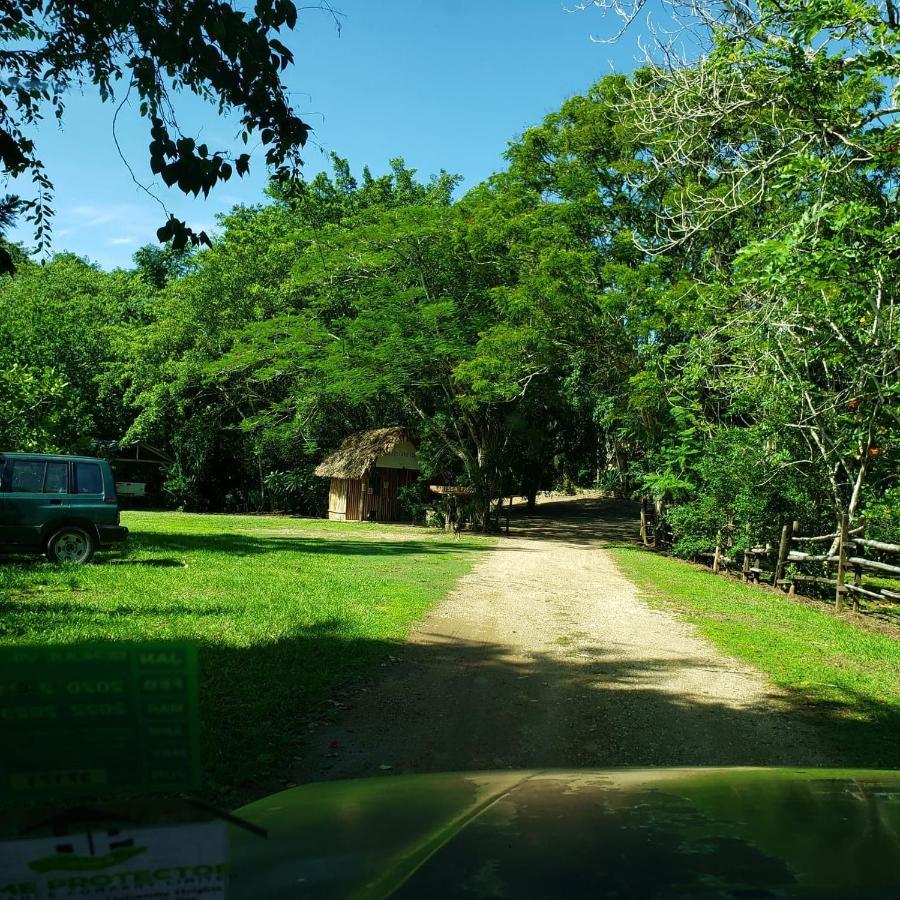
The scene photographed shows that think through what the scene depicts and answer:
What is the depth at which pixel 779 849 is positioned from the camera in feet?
5.80

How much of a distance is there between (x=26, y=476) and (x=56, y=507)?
718 millimetres

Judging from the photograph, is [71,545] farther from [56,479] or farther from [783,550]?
[783,550]

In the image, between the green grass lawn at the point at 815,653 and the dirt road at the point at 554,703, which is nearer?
the dirt road at the point at 554,703

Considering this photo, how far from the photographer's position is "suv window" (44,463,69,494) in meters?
13.9

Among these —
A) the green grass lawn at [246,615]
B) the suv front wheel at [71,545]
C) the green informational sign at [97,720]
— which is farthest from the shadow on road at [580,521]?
the green informational sign at [97,720]

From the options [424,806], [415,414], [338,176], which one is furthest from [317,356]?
[424,806]

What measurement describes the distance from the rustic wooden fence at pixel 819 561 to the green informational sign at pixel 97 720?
13.3 m

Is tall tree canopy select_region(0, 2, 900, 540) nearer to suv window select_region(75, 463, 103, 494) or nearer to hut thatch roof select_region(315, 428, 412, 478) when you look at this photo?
hut thatch roof select_region(315, 428, 412, 478)

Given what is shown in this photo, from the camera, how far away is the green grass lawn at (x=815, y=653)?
630cm

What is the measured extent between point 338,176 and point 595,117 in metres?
20.3

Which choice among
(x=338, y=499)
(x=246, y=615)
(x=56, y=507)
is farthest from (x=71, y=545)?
(x=338, y=499)

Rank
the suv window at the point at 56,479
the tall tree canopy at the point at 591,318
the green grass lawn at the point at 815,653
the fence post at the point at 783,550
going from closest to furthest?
the green grass lawn at the point at 815,653, the tall tree canopy at the point at 591,318, the suv window at the point at 56,479, the fence post at the point at 783,550

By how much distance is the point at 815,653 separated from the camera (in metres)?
9.48

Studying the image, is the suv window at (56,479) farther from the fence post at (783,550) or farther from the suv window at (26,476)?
the fence post at (783,550)
